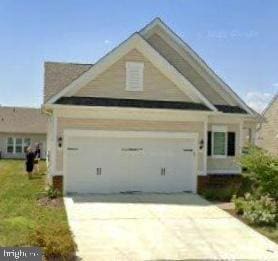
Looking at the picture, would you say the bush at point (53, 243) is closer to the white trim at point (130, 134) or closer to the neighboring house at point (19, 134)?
the white trim at point (130, 134)

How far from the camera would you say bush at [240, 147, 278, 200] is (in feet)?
52.3

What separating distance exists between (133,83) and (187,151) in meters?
3.74

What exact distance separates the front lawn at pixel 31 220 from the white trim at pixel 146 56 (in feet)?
13.6

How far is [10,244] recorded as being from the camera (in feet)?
37.4

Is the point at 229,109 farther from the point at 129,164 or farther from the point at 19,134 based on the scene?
the point at 19,134

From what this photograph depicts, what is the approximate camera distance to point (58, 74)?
24719 mm

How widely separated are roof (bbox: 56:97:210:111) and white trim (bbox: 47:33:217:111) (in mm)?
300

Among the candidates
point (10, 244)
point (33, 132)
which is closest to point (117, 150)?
point (10, 244)

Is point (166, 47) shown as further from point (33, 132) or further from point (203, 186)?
point (33, 132)

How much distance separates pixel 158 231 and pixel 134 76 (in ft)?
27.9

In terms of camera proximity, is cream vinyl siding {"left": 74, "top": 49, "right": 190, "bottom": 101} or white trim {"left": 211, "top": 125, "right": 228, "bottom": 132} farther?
white trim {"left": 211, "top": 125, "right": 228, "bottom": 132}

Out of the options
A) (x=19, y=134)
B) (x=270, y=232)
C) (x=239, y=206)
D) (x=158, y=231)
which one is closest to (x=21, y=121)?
(x=19, y=134)

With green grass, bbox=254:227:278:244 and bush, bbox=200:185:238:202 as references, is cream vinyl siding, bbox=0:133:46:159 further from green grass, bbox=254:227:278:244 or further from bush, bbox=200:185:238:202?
green grass, bbox=254:227:278:244

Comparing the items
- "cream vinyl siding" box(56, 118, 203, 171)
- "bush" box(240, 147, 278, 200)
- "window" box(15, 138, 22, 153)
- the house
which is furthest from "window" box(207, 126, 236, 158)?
"window" box(15, 138, 22, 153)
